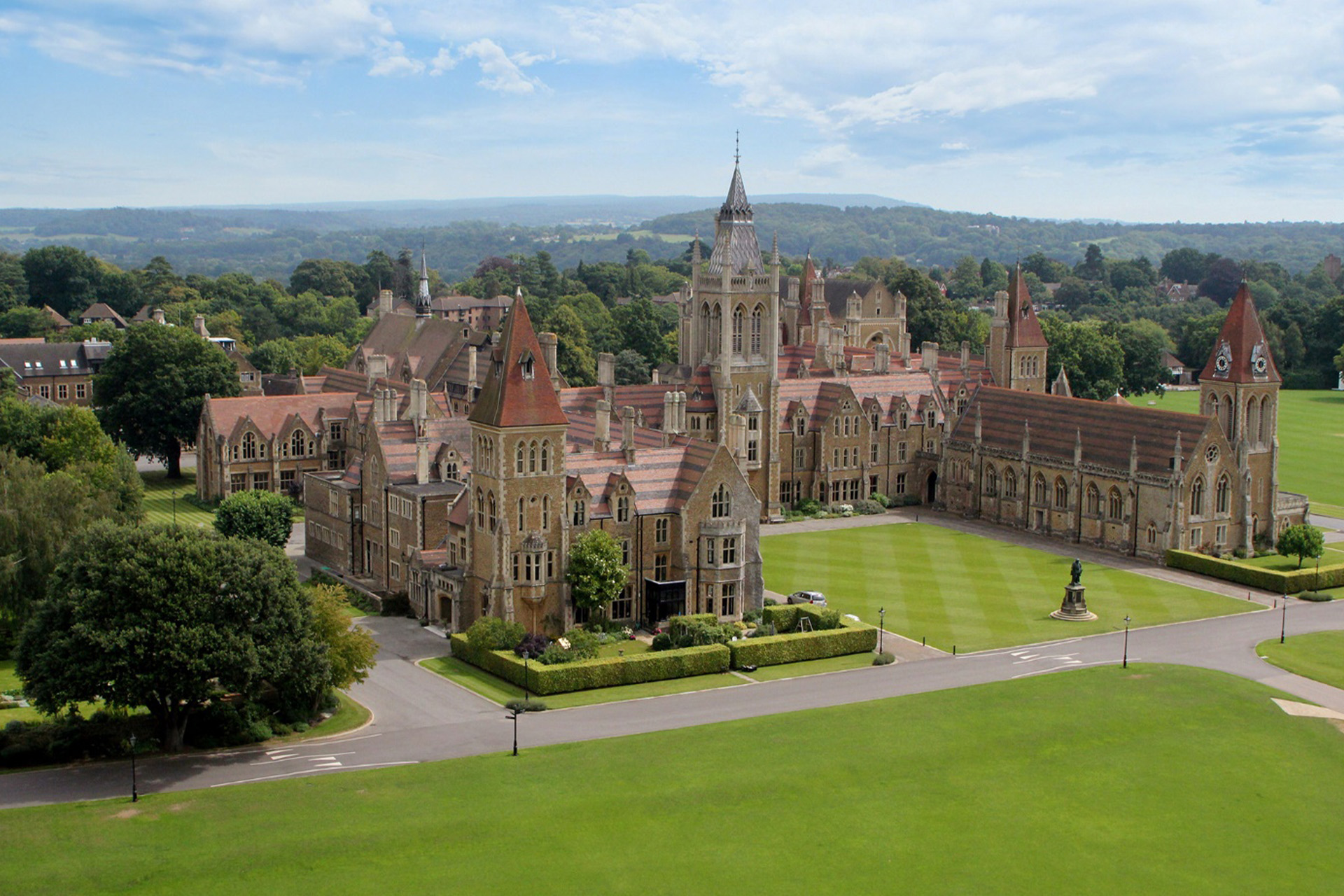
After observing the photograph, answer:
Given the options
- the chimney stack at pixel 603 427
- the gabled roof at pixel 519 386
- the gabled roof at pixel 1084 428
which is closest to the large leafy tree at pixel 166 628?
the gabled roof at pixel 519 386

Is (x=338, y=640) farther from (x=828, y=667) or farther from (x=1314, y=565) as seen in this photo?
(x=1314, y=565)

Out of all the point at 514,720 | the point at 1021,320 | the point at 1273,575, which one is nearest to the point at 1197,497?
the point at 1273,575

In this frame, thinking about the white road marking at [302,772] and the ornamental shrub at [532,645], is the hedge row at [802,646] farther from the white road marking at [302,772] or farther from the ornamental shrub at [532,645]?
the white road marking at [302,772]

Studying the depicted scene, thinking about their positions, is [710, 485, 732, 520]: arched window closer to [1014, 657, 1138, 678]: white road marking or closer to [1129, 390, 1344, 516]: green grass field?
[1014, 657, 1138, 678]: white road marking

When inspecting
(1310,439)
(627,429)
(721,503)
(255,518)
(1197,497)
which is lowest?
(1310,439)

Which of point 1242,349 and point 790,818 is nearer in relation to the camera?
point 790,818

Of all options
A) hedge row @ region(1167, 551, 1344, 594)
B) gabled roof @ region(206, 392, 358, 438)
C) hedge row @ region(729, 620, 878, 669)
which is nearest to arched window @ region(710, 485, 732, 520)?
hedge row @ region(729, 620, 878, 669)

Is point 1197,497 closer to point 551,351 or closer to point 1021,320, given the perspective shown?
point 1021,320
